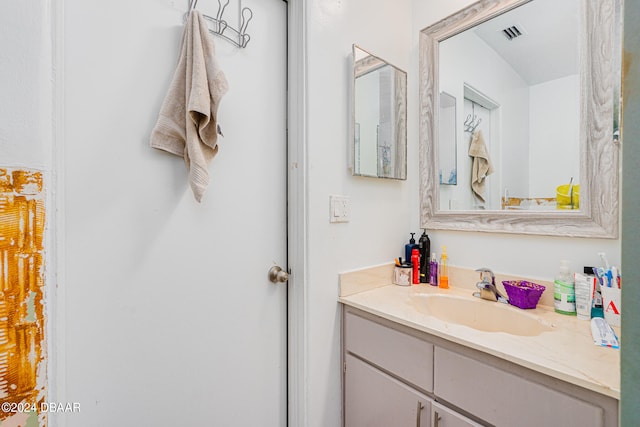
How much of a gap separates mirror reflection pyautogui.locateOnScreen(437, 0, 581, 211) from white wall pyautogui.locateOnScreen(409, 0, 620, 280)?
0.13 meters

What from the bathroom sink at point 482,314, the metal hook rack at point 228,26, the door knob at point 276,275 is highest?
the metal hook rack at point 228,26

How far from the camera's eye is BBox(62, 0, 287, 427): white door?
0.77 metres

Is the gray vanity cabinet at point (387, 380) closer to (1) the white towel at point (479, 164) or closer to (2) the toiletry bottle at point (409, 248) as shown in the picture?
(2) the toiletry bottle at point (409, 248)

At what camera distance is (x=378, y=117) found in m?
1.37

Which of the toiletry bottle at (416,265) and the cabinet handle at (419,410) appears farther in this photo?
the toiletry bottle at (416,265)

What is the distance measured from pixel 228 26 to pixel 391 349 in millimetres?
1267

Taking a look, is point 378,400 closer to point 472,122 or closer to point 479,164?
point 479,164

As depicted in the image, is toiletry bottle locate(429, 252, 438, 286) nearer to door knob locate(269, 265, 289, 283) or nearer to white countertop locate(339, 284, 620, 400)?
white countertop locate(339, 284, 620, 400)

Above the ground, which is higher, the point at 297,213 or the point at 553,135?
the point at 553,135

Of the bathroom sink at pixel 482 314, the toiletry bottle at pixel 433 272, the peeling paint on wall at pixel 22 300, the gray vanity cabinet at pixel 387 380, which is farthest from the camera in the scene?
the toiletry bottle at pixel 433 272

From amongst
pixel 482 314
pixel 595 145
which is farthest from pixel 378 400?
pixel 595 145

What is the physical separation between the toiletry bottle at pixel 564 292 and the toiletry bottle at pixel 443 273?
1.31 ft

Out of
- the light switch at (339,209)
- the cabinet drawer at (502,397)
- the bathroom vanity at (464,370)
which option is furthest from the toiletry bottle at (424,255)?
the cabinet drawer at (502,397)

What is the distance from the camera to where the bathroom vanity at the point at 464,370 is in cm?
69
